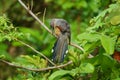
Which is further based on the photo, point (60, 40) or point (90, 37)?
point (60, 40)

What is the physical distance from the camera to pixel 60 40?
1811 mm

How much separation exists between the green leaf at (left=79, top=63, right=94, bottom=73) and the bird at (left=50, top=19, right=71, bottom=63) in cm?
10

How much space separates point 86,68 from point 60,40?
226mm

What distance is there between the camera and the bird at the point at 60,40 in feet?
5.72

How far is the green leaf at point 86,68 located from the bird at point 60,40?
103mm

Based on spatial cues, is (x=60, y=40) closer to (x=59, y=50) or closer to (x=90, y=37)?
(x=59, y=50)

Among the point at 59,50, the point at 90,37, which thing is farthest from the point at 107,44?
the point at 59,50

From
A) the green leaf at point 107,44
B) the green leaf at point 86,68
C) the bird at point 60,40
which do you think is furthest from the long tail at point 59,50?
the green leaf at point 107,44

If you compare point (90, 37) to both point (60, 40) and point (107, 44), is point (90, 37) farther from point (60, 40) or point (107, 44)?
point (60, 40)

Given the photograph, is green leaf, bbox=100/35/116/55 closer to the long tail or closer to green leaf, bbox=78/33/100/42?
green leaf, bbox=78/33/100/42

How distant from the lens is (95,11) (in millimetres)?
4645

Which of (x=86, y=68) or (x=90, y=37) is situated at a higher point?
(x=90, y=37)

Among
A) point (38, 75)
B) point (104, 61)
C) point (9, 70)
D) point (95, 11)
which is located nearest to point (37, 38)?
point (9, 70)

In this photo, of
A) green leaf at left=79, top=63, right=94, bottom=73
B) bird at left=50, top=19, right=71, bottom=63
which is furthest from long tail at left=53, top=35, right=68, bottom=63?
green leaf at left=79, top=63, right=94, bottom=73
